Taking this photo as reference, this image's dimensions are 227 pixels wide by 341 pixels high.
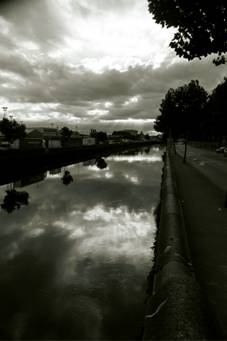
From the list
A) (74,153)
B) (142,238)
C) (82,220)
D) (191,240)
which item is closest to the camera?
(191,240)

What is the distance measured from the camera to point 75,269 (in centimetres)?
738

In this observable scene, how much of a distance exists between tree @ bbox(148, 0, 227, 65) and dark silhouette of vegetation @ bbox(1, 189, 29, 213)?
11415 millimetres

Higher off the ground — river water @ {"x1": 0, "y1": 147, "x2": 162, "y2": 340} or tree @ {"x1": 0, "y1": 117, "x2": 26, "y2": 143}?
tree @ {"x1": 0, "y1": 117, "x2": 26, "y2": 143}

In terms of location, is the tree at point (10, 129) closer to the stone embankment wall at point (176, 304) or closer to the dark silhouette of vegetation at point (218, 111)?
the dark silhouette of vegetation at point (218, 111)

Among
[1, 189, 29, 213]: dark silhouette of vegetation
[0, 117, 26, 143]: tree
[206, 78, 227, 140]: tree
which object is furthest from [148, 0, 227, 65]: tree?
[0, 117, 26, 143]: tree

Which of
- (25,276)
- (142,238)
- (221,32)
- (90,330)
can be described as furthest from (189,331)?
(221,32)

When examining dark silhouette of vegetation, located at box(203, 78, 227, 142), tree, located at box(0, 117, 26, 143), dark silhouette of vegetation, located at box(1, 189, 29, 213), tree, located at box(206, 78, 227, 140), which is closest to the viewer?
dark silhouette of vegetation, located at box(1, 189, 29, 213)

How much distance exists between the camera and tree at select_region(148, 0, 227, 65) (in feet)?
26.7

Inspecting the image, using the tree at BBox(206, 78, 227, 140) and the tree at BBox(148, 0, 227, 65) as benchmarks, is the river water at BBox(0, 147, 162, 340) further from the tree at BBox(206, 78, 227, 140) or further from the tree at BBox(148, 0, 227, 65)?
the tree at BBox(206, 78, 227, 140)

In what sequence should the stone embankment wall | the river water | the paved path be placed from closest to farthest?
the stone embankment wall < the paved path < the river water

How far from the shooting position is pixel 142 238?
9922mm

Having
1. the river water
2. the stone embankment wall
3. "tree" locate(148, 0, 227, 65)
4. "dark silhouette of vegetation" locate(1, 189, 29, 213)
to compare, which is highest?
"tree" locate(148, 0, 227, 65)

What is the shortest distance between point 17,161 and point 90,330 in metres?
36.4

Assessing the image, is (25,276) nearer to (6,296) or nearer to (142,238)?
(6,296)
